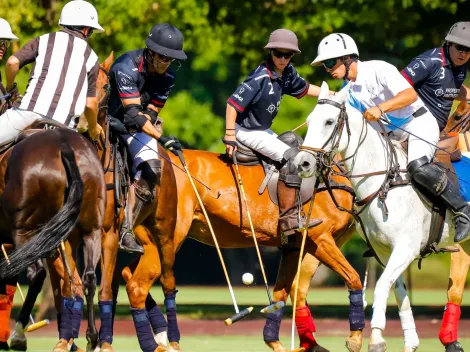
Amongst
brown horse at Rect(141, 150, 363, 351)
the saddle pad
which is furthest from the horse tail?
the saddle pad

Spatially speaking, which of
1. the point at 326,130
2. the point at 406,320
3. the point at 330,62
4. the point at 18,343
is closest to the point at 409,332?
the point at 406,320

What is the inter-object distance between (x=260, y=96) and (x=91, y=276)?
3068mm

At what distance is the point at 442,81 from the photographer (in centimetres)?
1076

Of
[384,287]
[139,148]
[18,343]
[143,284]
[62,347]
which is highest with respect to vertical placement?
[139,148]

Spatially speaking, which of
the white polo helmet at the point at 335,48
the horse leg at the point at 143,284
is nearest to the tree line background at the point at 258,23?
the horse leg at the point at 143,284

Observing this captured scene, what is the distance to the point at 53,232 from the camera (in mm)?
9227

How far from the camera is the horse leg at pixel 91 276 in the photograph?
30.7ft

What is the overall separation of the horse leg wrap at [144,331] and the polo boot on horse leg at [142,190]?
560 mm

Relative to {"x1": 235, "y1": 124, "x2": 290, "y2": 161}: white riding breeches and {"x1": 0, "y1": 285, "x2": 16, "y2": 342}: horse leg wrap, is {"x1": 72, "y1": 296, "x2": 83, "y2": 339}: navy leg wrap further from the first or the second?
{"x1": 235, "y1": 124, "x2": 290, "y2": 161}: white riding breeches

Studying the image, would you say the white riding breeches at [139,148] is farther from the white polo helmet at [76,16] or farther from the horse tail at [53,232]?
the horse tail at [53,232]

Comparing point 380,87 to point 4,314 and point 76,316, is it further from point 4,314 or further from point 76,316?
point 4,314

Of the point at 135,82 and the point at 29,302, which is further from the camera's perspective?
the point at 135,82

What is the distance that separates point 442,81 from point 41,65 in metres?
3.56

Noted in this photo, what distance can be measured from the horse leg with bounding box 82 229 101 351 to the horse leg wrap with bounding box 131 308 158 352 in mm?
1176
